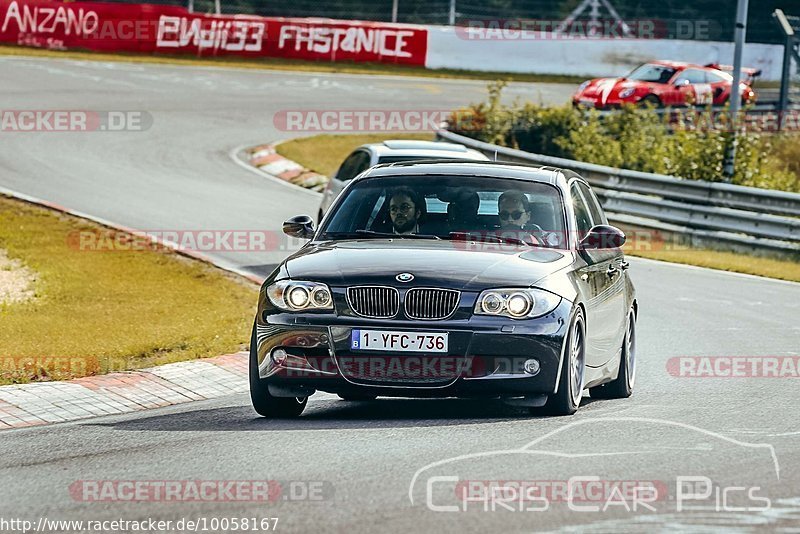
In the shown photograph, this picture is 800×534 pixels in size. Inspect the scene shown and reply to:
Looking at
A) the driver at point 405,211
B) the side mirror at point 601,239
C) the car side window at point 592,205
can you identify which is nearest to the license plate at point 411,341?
the driver at point 405,211

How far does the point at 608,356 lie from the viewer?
969 cm

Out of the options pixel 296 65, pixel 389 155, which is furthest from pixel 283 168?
pixel 296 65

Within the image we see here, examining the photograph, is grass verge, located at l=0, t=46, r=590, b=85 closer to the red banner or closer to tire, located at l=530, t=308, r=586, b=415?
the red banner

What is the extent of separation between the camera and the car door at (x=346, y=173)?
1694cm

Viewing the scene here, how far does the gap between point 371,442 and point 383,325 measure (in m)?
0.81

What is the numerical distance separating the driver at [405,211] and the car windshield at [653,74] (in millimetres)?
26860

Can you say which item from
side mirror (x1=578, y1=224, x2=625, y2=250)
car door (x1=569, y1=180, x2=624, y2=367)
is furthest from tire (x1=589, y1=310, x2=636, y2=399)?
side mirror (x1=578, y1=224, x2=625, y2=250)

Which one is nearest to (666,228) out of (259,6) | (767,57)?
(767,57)

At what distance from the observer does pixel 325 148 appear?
2984 cm

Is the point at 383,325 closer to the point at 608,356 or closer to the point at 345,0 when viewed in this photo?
the point at 608,356

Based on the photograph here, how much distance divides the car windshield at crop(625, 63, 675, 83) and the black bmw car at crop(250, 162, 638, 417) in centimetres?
2714

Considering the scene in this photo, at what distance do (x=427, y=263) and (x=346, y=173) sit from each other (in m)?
9.27

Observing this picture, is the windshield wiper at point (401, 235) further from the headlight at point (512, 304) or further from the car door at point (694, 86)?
the car door at point (694, 86)

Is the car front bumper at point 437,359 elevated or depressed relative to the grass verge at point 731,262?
elevated
